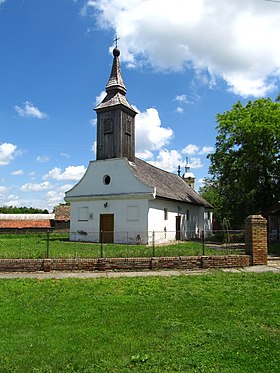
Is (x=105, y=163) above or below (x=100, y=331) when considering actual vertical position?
above

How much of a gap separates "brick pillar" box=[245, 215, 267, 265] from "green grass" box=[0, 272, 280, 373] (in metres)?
3.20

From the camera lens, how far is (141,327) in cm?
545

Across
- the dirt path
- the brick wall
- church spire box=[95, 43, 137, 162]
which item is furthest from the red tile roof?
the dirt path

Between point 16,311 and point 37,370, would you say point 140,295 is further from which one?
point 37,370

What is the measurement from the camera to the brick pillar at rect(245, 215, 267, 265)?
11.9 meters

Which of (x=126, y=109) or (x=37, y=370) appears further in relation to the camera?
(x=126, y=109)

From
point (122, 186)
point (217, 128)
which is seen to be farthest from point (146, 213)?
point (217, 128)

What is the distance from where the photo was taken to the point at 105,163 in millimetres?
26328

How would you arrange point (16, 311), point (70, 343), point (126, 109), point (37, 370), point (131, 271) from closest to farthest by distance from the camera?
point (37, 370) < point (70, 343) < point (16, 311) < point (131, 271) < point (126, 109)

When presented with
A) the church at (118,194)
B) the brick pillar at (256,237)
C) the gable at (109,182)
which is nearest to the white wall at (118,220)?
the church at (118,194)

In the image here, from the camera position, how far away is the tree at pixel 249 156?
2681 centimetres

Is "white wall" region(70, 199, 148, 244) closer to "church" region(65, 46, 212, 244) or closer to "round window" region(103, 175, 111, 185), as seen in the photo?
"church" region(65, 46, 212, 244)

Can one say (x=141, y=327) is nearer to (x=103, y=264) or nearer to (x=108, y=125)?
(x=103, y=264)

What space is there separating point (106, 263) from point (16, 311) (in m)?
5.16
